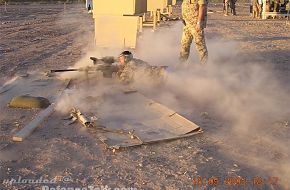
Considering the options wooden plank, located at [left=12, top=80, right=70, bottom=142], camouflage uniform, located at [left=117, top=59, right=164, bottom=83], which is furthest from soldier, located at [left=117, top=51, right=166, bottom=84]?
wooden plank, located at [left=12, top=80, right=70, bottom=142]

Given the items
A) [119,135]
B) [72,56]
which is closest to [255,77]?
[119,135]

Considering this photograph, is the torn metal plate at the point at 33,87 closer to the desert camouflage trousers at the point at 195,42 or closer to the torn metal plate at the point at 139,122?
the torn metal plate at the point at 139,122

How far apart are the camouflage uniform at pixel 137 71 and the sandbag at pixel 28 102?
1457mm

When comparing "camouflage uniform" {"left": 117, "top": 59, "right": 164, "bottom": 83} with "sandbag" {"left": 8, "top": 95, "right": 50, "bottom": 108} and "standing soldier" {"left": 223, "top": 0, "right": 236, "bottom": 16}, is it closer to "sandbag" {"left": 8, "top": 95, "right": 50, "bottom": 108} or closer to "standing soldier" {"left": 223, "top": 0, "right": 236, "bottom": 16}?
"sandbag" {"left": 8, "top": 95, "right": 50, "bottom": 108}

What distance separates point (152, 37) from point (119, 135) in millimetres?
9141

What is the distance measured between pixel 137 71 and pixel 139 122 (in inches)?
72.0

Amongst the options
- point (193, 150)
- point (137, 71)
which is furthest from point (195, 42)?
point (193, 150)

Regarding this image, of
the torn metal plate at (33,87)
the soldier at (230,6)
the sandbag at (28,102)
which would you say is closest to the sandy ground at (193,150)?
the sandbag at (28,102)

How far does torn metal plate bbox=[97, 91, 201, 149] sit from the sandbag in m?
0.83

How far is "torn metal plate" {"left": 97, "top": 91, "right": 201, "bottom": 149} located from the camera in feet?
14.1

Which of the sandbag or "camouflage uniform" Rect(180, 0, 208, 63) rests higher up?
"camouflage uniform" Rect(180, 0, 208, 63)

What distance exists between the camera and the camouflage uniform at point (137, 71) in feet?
21.3

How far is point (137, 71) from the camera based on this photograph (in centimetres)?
650

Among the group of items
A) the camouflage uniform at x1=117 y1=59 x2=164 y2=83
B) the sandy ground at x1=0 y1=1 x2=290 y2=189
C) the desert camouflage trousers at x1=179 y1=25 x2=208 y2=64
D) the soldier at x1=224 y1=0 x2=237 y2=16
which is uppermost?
the soldier at x1=224 y1=0 x2=237 y2=16
